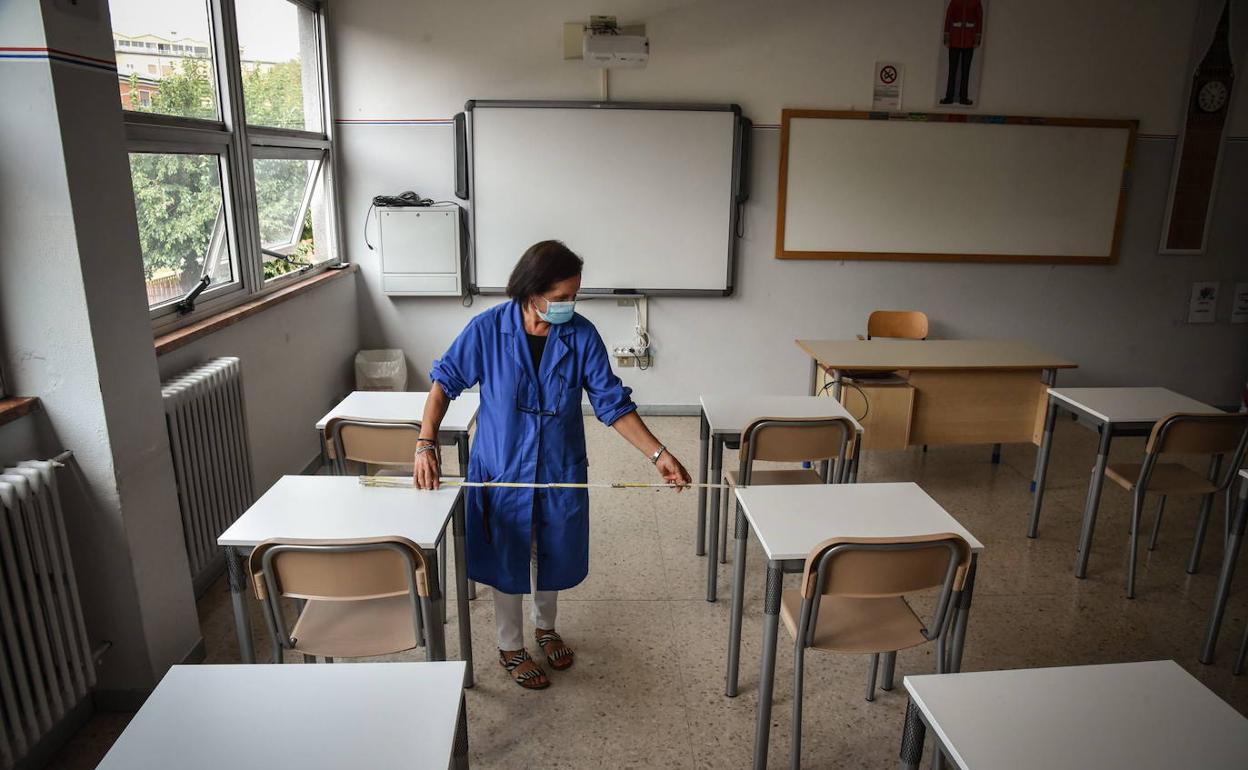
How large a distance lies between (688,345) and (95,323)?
3986 mm

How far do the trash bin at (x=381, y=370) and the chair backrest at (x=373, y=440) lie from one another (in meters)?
2.56

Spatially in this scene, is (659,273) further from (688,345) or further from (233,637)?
(233,637)

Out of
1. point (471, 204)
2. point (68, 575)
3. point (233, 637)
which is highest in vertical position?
point (471, 204)

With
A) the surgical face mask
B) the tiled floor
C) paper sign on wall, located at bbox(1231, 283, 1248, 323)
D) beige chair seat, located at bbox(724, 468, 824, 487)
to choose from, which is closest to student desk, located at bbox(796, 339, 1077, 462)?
the tiled floor

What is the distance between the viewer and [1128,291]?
19.0 ft

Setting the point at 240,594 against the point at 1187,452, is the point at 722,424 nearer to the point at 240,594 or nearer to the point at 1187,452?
the point at 240,594

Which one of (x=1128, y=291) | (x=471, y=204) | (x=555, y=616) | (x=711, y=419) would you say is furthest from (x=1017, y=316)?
(x=555, y=616)

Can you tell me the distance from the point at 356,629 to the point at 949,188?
16.2ft

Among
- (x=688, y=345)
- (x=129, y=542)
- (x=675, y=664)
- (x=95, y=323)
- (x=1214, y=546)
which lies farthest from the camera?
(x=688, y=345)

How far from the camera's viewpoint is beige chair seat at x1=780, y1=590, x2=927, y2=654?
2176 millimetres

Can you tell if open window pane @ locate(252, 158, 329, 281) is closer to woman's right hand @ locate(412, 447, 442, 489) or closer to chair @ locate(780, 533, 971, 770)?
woman's right hand @ locate(412, 447, 442, 489)

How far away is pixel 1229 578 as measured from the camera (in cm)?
279

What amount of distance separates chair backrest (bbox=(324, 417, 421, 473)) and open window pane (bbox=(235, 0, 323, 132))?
82.9 inches

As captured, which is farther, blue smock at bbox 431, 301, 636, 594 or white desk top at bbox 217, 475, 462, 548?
blue smock at bbox 431, 301, 636, 594
